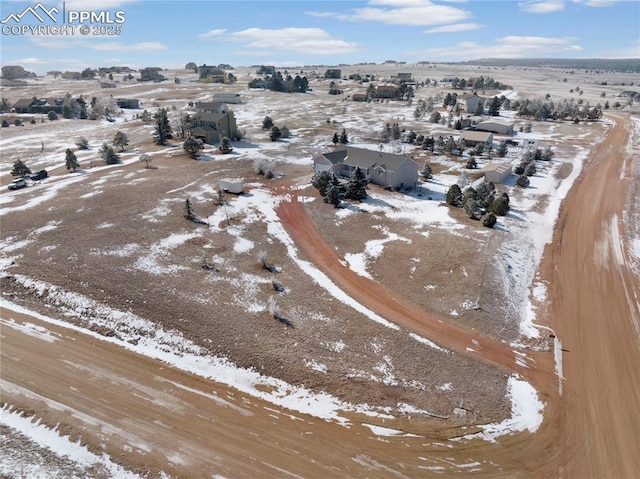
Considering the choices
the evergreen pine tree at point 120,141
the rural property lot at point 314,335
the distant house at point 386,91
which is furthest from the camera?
the distant house at point 386,91

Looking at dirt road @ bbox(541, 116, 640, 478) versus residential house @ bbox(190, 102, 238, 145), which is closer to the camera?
dirt road @ bbox(541, 116, 640, 478)

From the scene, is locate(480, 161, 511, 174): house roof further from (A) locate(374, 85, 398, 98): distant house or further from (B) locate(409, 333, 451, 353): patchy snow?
(A) locate(374, 85, 398, 98): distant house

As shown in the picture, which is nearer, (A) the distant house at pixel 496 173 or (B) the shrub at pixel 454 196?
(B) the shrub at pixel 454 196

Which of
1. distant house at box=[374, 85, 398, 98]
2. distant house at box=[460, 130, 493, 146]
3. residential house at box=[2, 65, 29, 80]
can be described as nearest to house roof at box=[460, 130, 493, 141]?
distant house at box=[460, 130, 493, 146]

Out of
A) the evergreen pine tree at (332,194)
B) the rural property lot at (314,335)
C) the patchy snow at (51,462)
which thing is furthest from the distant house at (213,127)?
the patchy snow at (51,462)

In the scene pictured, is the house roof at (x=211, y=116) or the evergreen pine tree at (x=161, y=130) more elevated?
the house roof at (x=211, y=116)

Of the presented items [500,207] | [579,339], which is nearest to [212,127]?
[500,207]

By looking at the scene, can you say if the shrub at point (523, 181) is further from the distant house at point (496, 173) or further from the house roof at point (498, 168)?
the house roof at point (498, 168)
